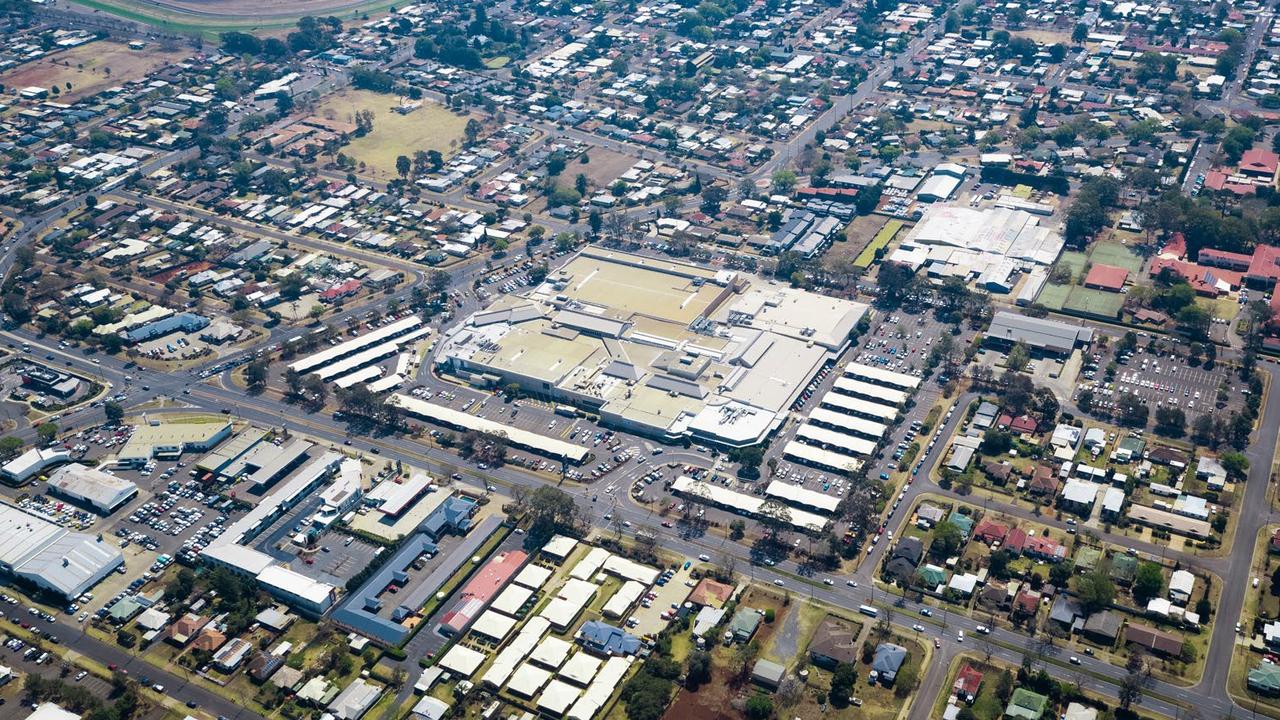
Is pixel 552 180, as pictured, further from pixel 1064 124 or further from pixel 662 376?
pixel 1064 124

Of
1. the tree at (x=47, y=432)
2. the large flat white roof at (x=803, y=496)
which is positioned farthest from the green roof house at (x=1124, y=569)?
the tree at (x=47, y=432)

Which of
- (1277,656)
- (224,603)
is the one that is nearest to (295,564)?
(224,603)

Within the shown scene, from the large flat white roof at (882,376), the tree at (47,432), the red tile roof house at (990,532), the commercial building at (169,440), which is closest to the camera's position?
the red tile roof house at (990,532)

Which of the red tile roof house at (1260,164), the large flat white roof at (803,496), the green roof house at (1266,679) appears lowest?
the red tile roof house at (1260,164)

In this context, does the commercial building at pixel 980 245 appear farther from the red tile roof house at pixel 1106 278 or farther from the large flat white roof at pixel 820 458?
the large flat white roof at pixel 820 458

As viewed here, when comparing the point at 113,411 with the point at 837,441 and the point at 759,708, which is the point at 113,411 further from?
the point at 759,708

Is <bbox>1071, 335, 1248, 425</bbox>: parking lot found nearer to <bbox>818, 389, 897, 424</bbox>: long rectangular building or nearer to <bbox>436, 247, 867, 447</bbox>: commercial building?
<bbox>818, 389, 897, 424</bbox>: long rectangular building

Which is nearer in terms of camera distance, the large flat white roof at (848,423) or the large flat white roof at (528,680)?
the large flat white roof at (528,680)

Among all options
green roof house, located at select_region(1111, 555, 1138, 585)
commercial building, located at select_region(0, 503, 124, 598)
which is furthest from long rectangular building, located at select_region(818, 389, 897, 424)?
commercial building, located at select_region(0, 503, 124, 598)
